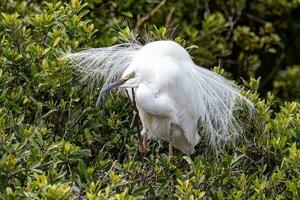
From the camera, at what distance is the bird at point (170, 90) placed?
2.85 metres

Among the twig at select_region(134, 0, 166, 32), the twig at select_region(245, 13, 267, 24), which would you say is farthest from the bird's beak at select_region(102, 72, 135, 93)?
the twig at select_region(245, 13, 267, 24)

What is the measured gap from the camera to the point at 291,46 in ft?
21.9

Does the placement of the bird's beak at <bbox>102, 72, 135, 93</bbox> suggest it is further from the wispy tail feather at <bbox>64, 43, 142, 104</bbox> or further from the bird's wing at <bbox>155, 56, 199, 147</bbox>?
the wispy tail feather at <bbox>64, 43, 142, 104</bbox>

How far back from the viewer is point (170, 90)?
2.85 m

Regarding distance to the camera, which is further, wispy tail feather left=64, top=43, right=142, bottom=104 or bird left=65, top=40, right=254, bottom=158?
wispy tail feather left=64, top=43, right=142, bottom=104

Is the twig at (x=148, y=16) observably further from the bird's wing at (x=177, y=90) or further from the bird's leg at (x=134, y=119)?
the bird's wing at (x=177, y=90)

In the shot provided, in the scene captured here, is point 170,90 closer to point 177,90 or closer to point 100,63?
point 177,90

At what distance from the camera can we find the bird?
2.85 meters

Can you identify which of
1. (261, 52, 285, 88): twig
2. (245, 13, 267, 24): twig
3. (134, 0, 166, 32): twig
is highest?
(134, 0, 166, 32): twig

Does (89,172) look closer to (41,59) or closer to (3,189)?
(3,189)

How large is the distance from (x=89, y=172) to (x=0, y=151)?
10.7 inches

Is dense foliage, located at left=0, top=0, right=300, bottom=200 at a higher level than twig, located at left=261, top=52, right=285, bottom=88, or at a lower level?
higher

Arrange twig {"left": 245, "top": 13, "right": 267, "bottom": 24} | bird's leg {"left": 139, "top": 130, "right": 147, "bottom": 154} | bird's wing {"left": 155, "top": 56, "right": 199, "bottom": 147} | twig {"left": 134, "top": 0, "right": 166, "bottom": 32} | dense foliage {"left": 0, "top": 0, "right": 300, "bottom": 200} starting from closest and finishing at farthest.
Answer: dense foliage {"left": 0, "top": 0, "right": 300, "bottom": 200}, bird's wing {"left": 155, "top": 56, "right": 199, "bottom": 147}, bird's leg {"left": 139, "top": 130, "right": 147, "bottom": 154}, twig {"left": 134, "top": 0, "right": 166, "bottom": 32}, twig {"left": 245, "top": 13, "right": 267, "bottom": 24}

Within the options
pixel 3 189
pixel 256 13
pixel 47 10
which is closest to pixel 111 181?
pixel 3 189
